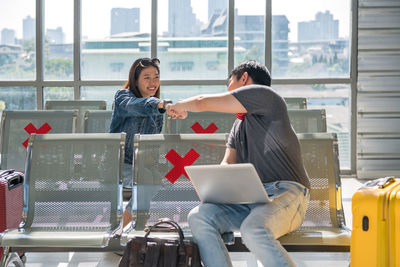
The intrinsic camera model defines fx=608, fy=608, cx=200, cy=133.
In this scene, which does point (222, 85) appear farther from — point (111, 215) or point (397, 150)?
point (111, 215)

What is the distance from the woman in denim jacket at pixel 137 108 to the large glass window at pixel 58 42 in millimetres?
3938

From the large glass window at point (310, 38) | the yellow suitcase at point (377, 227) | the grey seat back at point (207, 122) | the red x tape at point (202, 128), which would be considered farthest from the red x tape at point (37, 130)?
the large glass window at point (310, 38)

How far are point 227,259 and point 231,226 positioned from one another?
27 cm

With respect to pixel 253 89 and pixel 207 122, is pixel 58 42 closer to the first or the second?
pixel 207 122

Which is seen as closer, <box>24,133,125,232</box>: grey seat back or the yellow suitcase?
the yellow suitcase

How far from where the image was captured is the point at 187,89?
801 cm

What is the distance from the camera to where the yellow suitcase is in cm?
245

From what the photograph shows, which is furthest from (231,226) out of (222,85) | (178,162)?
(222,85)

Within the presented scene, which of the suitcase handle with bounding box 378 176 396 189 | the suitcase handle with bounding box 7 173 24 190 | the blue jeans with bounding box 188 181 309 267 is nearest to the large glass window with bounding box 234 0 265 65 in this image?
the suitcase handle with bounding box 7 173 24 190

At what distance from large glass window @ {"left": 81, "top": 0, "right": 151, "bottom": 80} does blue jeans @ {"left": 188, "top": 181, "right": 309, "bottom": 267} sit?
17.6ft

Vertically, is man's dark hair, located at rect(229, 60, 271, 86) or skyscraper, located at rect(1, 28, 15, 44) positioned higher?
skyscraper, located at rect(1, 28, 15, 44)

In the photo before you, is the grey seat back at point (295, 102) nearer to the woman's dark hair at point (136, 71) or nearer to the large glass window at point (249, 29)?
the woman's dark hair at point (136, 71)

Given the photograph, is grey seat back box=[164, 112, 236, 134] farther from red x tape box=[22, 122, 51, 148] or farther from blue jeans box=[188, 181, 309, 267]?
blue jeans box=[188, 181, 309, 267]

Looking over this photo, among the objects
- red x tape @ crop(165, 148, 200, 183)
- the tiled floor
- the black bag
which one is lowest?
the tiled floor
